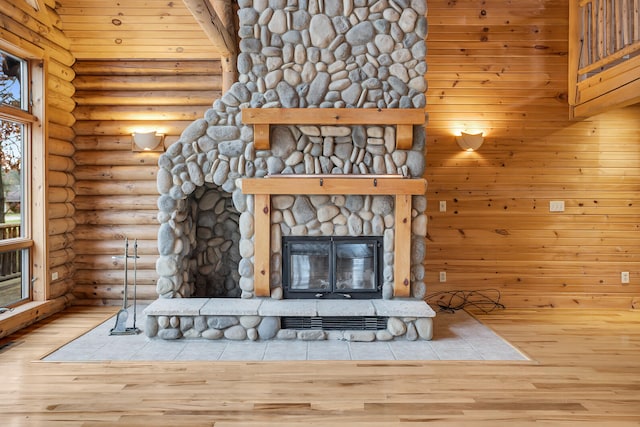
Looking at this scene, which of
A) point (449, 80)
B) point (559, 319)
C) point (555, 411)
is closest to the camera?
point (555, 411)

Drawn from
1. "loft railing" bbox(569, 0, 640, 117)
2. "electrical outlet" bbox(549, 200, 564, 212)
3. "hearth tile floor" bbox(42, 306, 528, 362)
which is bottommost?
"hearth tile floor" bbox(42, 306, 528, 362)

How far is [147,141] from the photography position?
5.21 meters

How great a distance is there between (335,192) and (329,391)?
5.82ft

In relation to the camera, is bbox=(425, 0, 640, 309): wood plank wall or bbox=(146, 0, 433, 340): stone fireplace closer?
bbox=(146, 0, 433, 340): stone fireplace

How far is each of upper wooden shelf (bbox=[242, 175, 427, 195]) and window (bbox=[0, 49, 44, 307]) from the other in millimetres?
2281

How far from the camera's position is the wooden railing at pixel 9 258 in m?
4.41

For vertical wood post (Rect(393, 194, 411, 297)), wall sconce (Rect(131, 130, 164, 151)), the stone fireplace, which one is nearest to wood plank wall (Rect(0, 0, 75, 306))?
wall sconce (Rect(131, 130, 164, 151))

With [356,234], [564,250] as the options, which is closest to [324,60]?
[356,234]

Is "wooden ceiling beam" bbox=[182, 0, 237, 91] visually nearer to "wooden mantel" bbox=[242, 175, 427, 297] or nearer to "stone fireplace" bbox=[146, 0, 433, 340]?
"stone fireplace" bbox=[146, 0, 433, 340]

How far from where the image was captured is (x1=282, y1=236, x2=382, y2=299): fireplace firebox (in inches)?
170

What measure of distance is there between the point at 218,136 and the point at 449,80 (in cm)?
269

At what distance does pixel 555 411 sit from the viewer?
2.78 metres

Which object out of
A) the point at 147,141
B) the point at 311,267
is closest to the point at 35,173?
the point at 147,141

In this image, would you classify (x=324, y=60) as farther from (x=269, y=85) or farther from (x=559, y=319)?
(x=559, y=319)
